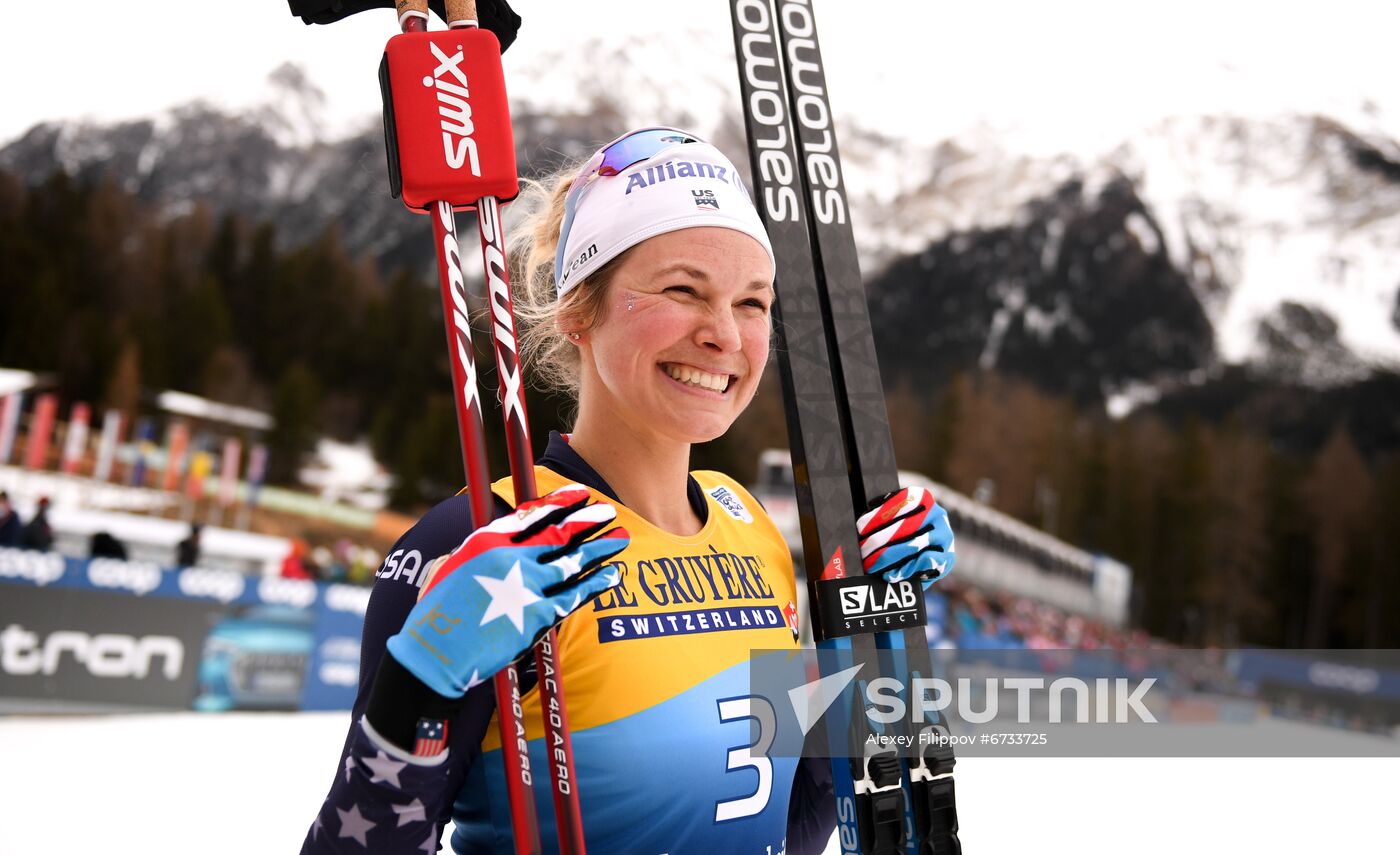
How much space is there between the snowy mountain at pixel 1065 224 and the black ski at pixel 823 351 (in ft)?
281

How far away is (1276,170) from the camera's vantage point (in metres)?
133

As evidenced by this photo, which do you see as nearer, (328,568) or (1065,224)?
(328,568)

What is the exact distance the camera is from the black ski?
2.02m

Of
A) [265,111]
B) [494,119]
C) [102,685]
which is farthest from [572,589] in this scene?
[265,111]

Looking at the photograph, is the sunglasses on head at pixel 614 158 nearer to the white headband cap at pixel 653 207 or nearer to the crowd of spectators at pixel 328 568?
the white headband cap at pixel 653 207

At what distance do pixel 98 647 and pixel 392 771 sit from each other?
25.0 ft

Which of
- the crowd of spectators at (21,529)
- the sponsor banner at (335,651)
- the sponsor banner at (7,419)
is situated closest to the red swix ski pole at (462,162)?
the sponsor banner at (335,651)

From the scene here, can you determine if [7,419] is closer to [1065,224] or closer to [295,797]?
[295,797]

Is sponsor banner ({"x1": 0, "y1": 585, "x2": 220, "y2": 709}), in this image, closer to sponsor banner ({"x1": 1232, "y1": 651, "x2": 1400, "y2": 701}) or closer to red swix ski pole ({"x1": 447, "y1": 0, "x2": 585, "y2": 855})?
red swix ski pole ({"x1": 447, "y1": 0, "x2": 585, "y2": 855})

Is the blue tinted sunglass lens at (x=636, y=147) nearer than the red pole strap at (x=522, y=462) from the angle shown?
No

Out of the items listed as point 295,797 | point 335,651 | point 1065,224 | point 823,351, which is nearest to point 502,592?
point 823,351

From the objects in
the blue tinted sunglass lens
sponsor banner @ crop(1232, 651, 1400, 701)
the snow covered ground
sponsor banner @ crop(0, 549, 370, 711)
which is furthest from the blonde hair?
sponsor banner @ crop(1232, 651, 1400, 701)

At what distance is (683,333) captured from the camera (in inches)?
61.9

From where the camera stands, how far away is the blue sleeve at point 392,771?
4.18 feet
